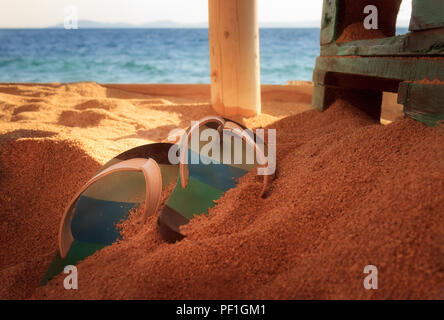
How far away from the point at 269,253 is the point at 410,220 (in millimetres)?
398

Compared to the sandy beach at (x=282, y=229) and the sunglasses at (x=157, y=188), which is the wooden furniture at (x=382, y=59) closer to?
the sandy beach at (x=282, y=229)

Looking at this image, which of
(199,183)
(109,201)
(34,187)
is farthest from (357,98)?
(34,187)

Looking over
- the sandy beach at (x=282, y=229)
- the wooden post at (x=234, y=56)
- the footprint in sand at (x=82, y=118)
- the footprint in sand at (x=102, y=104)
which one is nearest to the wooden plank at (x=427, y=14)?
the sandy beach at (x=282, y=229)

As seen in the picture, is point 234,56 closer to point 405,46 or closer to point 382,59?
point 382,59

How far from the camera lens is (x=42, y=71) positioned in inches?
541

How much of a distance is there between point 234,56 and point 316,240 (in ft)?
7.38

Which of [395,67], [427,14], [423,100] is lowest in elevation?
[423,100]

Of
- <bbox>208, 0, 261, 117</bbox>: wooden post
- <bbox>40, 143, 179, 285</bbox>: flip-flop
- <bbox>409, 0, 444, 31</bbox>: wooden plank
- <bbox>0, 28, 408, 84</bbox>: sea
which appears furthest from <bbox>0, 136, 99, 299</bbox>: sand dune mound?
<bbox>0, 28, 408, 84</bbox>: sea

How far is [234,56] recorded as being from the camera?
2.76 meters

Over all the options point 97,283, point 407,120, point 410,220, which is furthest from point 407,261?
point 97,283

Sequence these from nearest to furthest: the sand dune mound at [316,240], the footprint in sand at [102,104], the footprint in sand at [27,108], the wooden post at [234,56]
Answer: the sand dune mound at [316,240] < the wooden post at [234,56] < the footprint in sand at [27,108] < the footprint in sand at [102,104]

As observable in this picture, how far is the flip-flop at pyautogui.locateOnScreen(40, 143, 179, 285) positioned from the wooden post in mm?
1540

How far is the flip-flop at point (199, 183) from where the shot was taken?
1.11 m

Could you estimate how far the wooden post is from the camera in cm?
264
